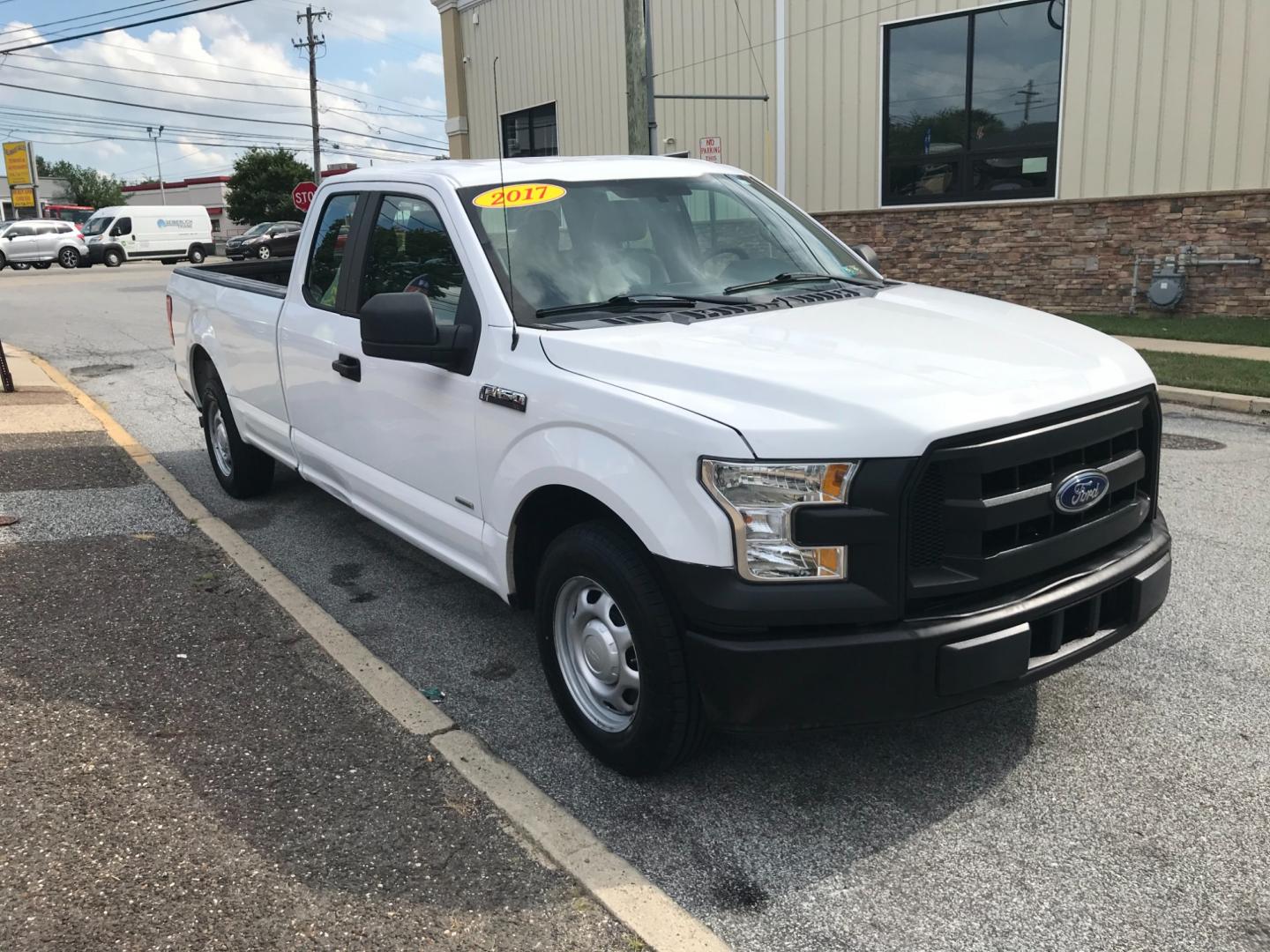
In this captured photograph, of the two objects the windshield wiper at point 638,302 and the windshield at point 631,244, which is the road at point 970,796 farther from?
the windshield at point 631,244

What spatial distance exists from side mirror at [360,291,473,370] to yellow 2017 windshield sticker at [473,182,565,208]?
579 millimetres

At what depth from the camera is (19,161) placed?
75125mm

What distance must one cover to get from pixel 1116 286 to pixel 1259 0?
153 inches

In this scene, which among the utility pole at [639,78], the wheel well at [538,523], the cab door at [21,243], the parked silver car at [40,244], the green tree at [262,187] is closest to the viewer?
the wheel well at [538,523]

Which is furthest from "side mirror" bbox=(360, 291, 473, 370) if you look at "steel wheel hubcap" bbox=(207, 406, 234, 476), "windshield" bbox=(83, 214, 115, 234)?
"windshield" bbox=(83, 214, 115, 234)

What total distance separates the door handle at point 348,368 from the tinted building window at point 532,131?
20.7 metres

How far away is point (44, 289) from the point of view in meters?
28.4

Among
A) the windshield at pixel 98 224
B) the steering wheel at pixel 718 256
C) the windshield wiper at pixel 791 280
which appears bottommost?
the windshield wiper at pixel 791 280

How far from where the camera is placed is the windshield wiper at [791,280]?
4.04 meters

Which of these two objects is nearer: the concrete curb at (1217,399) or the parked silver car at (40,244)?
the concrete curb at (1217,399)

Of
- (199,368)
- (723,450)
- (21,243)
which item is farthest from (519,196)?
(21,243)

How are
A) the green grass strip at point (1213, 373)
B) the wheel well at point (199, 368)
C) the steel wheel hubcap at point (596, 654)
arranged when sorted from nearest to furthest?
the steel wheel hubcap at point (596, 654) < the wheel well at point (199, 368) < the green grass strip at point (1213, 373)

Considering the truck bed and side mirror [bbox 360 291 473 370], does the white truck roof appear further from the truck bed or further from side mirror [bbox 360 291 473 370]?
the truck bed

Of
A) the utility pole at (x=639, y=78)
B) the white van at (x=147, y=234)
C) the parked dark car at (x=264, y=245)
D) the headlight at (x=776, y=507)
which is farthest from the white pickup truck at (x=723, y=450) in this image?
the white van at (x=147, y=234)
